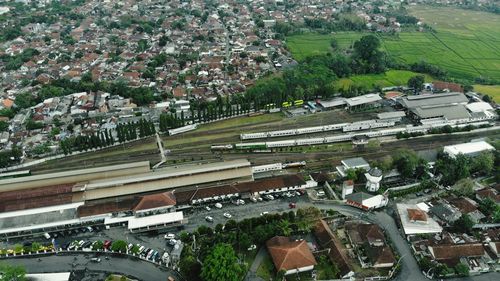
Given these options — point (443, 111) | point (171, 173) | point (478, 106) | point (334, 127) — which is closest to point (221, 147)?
point (171, 173)

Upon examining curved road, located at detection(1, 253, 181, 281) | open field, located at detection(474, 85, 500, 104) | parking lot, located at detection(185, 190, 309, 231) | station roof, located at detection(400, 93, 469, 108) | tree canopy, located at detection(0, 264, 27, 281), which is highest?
tree canopy, located at detection(0, 264, 27, 281)

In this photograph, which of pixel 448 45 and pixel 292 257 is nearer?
pixel 292 257

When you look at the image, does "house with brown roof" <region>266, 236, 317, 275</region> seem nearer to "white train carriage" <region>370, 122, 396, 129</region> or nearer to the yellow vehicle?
"white train carriage" <region>370, 122, 396, 129</region>

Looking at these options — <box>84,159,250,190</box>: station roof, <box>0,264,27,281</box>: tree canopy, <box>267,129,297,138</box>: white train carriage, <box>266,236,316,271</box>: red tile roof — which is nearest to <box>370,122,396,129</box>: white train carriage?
<box>267,129,297,138</box>: white train carriage

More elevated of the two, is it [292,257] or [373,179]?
[373,179]

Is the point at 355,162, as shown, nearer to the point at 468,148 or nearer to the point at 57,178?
the point at 468,148

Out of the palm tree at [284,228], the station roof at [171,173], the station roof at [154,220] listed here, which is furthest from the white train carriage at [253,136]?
the palm tree at [284,228]
